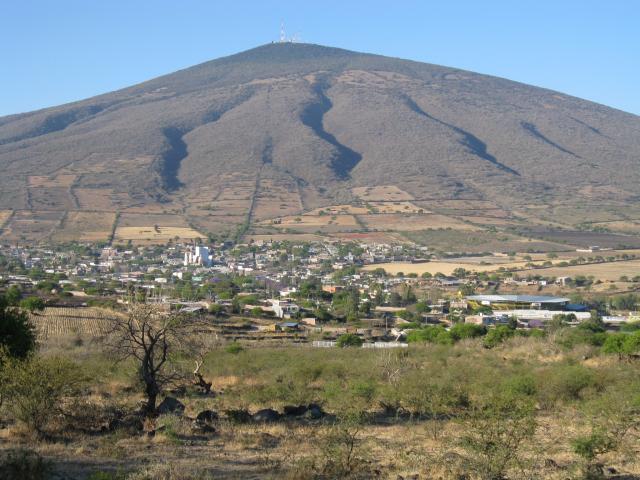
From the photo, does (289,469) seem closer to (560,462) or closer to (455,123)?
(560,462)

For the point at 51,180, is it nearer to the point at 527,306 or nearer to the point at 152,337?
the point at 527,306

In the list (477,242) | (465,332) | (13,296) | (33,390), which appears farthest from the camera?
(477,242)

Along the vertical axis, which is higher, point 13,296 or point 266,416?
point 13,296

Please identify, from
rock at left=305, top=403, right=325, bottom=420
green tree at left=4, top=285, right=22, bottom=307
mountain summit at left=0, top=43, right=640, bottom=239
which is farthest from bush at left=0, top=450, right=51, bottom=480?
mountain summit at left=0, top=43, right=640, bottom=239

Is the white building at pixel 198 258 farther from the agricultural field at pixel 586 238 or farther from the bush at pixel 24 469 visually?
the bush at pixel 24 469

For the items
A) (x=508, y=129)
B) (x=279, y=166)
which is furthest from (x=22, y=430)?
(x=508, y=129)

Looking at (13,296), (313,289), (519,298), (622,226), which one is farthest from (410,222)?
(13,296)

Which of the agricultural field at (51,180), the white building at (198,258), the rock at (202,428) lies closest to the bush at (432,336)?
the rock at (202,428)

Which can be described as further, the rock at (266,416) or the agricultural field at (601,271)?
the agricultural field at (601,271)
